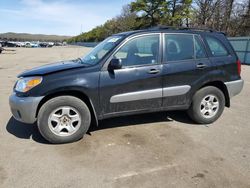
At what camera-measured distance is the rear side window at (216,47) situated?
15.2ft

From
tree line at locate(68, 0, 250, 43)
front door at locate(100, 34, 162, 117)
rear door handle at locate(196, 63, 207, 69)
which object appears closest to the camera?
front door at locate(100, 34, 162, 117)

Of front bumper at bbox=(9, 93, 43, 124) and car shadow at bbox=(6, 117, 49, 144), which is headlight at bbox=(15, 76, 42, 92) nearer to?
front bumper at bbox=(9, 93, 43, 124)

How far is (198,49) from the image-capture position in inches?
177

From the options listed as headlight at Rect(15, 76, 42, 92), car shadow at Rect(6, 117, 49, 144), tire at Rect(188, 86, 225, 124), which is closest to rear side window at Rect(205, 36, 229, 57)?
tire at Rect(188, 86, 225, 124)

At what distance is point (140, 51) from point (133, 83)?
607mm

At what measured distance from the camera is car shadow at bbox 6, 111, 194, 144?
4.18 meters

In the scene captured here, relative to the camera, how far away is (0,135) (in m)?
4.14

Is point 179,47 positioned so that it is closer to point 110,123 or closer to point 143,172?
point 110,123

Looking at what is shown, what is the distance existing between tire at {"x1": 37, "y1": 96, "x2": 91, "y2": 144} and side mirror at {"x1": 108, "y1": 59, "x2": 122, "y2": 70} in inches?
29.9

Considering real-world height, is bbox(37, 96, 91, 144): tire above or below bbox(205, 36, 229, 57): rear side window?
below

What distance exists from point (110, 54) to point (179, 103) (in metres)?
1.64

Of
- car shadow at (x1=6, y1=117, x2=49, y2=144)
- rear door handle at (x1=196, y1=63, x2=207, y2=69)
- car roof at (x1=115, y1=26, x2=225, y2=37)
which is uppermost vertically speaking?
car roof at (x1=115, y1=26, x2=225, y2=37)

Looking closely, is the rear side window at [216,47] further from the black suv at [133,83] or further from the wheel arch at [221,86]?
the wheel arch at [221,86]

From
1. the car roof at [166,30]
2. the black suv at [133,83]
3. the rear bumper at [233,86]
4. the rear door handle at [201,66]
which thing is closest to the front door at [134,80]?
the black suv at [133,83]
